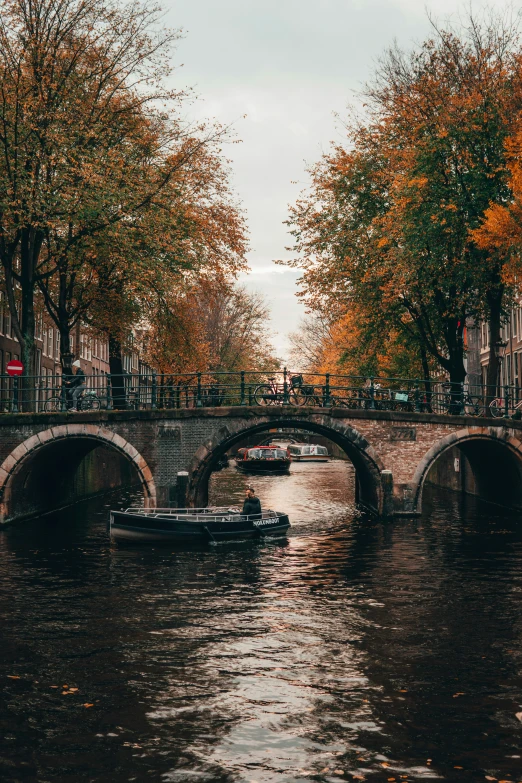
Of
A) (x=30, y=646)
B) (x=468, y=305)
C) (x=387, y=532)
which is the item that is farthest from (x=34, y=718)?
(x=468, y=305)

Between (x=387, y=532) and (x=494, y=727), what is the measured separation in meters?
19.8

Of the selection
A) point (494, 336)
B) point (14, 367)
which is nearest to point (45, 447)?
point (14, 367)

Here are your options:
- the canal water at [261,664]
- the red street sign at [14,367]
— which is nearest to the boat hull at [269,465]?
the red street sign at [14,367]

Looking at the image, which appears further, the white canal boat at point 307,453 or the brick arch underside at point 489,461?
the white canal boat at point 307,453

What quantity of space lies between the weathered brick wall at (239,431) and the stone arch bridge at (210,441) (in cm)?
3

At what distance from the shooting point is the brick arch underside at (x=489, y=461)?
113 feet

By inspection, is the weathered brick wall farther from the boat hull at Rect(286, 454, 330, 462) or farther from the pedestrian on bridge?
the boat hull at Rect(286, 454, 330, 462)

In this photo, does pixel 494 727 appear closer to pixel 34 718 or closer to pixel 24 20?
pixel 34 718

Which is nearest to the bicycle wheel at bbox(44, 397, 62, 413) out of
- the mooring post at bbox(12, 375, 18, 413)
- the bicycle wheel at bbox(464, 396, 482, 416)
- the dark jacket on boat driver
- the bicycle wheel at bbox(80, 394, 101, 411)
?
the bicycle wheel at bbox(80, 394, 101, 411)

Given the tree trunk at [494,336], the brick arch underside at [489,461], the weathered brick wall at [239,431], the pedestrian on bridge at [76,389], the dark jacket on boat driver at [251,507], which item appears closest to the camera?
the dark jacket on boat driver at [251,507]

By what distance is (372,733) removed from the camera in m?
11.3

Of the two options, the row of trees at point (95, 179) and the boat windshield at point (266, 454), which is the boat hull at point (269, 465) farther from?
the row of trees at point (95, 179)

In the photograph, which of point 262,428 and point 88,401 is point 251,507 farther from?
point 88,401

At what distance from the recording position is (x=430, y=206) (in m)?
36.1
